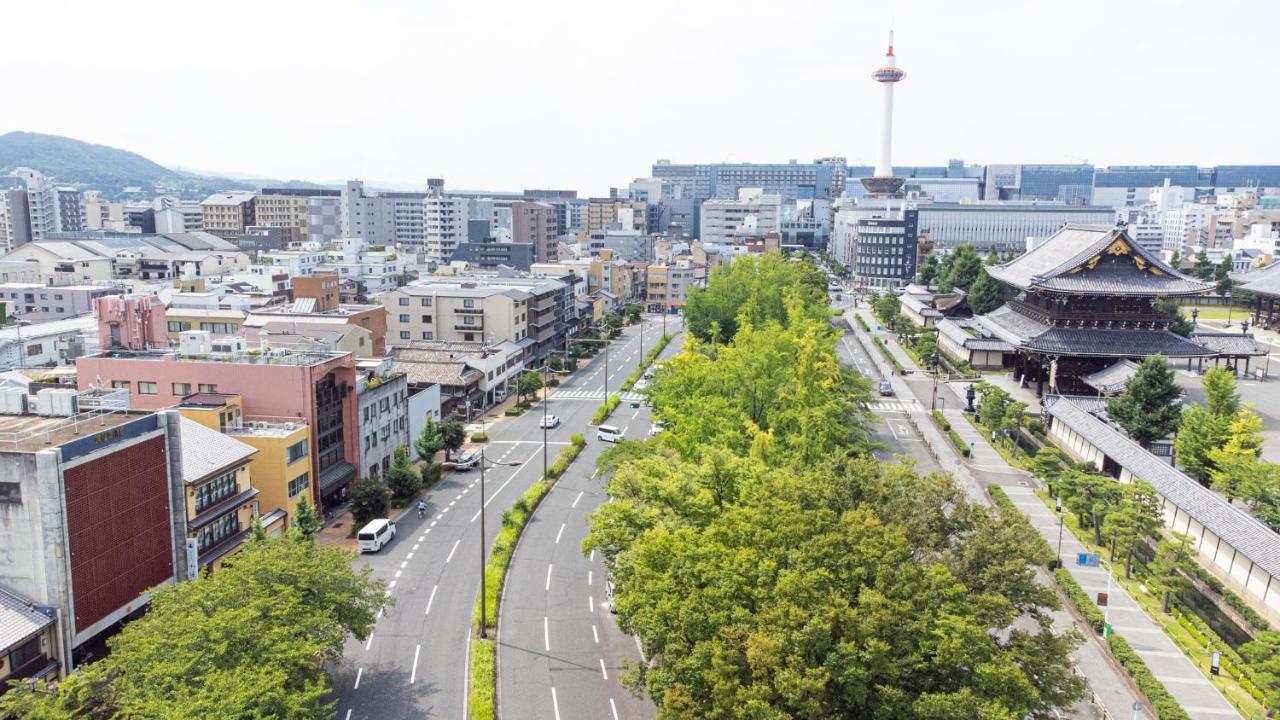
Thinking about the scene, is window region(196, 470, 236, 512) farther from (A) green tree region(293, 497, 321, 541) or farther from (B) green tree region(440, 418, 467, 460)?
(B) green tree region(440, 418, 467, 460)

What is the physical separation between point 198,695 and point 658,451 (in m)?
25.0

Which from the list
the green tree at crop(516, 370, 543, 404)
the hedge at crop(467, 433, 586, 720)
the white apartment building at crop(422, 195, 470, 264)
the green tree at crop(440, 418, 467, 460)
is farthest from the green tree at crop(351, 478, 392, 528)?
the white apartment building at crop(422, 195, 470, 264)

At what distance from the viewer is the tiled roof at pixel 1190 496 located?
37719 millimetres

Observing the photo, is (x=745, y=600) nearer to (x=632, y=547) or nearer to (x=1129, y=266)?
(x=632, y=547)

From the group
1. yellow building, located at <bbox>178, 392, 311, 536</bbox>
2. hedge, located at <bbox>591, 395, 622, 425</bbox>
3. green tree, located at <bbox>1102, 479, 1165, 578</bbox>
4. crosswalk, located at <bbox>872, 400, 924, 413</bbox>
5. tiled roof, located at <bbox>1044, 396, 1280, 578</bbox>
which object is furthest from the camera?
crosswalk, located at <bbox>872, 400, 924, 413</bbox>

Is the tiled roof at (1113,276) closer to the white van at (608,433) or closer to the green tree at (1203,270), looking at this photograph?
the white van at (608,433)

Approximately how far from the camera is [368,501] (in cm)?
4875

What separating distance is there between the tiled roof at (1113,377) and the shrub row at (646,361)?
136 feet

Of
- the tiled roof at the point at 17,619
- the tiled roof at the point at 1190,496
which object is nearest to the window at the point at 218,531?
the tiled roof at the point at 17,619

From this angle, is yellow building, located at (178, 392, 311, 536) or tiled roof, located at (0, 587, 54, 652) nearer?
tiled roof, located at (0, 587, 54, 652)

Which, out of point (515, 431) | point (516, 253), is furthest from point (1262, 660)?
point (516, 253)

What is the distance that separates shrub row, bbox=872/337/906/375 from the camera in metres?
95.4

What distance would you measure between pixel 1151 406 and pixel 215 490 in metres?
57.1

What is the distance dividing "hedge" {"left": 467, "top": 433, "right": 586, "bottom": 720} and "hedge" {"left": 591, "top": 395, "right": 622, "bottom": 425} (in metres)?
8.39
